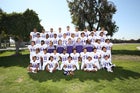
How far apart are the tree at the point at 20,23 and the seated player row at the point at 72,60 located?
43.0 ft

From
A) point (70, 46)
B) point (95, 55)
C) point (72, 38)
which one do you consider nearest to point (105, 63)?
point (95, 55)

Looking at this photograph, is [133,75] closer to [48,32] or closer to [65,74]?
[65,74]

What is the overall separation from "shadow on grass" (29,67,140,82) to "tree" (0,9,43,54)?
14623 millimetres

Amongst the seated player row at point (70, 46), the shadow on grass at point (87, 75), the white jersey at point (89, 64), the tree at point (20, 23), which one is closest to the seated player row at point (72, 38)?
the seated player row at point (70, 46)

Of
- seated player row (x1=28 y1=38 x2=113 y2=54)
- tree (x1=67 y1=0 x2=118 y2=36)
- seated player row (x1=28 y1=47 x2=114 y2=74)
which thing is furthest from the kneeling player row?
tree (x1=67 y1=0 x2=118 y2=36)

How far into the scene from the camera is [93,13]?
1976 inches

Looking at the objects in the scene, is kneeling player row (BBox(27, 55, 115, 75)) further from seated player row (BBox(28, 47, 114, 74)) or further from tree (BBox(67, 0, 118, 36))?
tree (BBox(67, 0, 118, 36))

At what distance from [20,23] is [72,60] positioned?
15.5 m

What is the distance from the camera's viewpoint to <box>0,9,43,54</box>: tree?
96.0ft

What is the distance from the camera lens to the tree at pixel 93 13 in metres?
50.2

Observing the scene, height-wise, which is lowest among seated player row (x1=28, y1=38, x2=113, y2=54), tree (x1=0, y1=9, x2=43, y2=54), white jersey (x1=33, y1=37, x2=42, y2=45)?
seated player row (x1=28, y1=38, x2=113, y2=54)

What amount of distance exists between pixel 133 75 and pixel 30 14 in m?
19.5

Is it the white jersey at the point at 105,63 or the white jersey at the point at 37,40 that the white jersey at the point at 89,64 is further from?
the white jersey at the point at 37,40

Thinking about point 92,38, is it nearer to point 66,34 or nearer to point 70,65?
point 66,34
